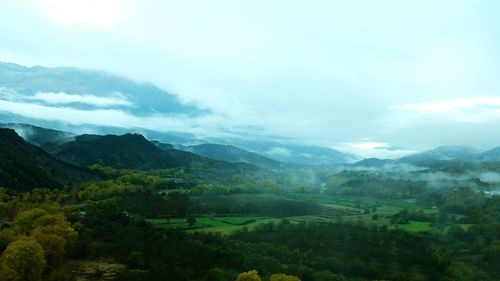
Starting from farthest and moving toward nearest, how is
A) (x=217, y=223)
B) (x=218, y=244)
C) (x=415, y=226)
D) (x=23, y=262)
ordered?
(x=415, y=226) → (x=217, y=223) → (x=218, y=244) → (x=23, y=262)

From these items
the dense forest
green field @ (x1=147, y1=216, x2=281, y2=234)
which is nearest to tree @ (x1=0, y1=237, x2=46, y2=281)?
the dense forest

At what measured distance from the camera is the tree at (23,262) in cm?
7650

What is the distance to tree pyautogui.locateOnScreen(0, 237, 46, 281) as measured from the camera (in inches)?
3012

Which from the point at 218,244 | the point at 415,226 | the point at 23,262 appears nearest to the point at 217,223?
the point at 218,244

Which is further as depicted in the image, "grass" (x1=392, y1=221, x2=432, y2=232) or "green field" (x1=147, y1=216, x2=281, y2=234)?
"grass" (x1=392, y1=221, x2=432, y2=232)

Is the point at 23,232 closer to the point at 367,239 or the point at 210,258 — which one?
the point at 210,258

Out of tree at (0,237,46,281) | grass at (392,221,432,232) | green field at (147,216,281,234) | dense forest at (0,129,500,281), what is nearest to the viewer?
tree at (0,237,46,281)

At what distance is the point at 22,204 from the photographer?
5846 inches

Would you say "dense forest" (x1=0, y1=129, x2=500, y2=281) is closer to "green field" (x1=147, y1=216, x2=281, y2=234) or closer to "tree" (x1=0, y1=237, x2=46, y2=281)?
"tree" (x1=0, y1=237, x2=46, y2=281)

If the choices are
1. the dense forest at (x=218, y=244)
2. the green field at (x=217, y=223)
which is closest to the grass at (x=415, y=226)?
the dense forest at (x=218, y=244)

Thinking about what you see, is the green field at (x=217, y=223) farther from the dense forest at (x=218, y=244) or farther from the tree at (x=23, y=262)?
the tree at (x=23, y=262)

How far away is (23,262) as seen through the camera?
3105 inches

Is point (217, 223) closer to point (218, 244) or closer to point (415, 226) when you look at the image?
point (218, 244)

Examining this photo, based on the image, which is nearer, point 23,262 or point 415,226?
point 23,262
